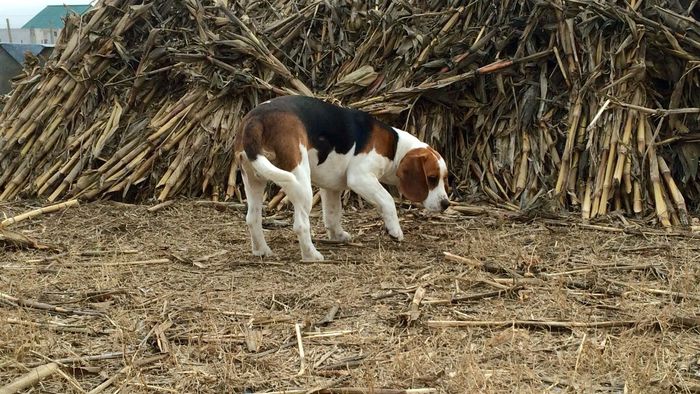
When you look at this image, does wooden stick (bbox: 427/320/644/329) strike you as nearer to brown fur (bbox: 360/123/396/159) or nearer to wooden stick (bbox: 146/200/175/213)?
brown fur (bbox: 360/123/396/159)

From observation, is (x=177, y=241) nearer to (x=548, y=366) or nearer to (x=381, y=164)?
(x=381, y=164)

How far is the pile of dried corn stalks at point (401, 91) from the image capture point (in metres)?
7.05

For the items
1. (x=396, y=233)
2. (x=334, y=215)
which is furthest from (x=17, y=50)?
(x=396, y=233)

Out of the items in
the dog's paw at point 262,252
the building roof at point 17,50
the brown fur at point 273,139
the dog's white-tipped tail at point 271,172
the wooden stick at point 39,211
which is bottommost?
the dog's paw at point 262,252

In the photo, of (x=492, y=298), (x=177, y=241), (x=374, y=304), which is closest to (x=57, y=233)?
(x=177, y=241)

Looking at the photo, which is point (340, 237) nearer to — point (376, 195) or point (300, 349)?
point (376, 195)

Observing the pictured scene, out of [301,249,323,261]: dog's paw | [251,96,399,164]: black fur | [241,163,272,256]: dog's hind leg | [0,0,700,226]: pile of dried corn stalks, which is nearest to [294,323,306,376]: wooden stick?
[301,249,323,261]: dog's paw

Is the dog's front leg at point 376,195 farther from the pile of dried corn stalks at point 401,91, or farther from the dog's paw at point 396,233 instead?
the pile of dried corn stalks at point 401,91

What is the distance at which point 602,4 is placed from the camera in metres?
7.23

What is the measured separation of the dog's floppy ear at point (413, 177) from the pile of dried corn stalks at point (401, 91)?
1.35 m

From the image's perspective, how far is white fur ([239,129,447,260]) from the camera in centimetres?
526

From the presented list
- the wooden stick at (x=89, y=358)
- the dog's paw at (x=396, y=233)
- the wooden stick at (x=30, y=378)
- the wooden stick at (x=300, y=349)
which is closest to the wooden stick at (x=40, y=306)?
the wooden stick at (x=89, y=358)

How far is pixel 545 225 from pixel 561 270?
1487 millimetres

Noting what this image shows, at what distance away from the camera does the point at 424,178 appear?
6000 mm
